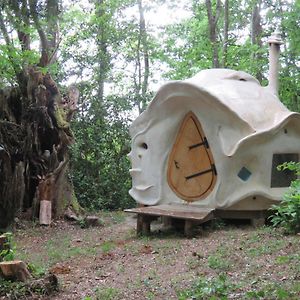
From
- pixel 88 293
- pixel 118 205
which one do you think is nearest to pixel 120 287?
pixel 88 293

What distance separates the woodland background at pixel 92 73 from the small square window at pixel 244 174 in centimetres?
424

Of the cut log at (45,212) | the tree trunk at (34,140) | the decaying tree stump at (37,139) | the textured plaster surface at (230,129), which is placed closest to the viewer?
the textured plaster surface at (230,129)

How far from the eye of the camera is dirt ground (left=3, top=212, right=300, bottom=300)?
5117mm

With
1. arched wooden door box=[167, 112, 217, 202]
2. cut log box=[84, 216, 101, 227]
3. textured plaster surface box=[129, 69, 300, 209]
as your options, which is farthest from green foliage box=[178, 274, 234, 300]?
cut log box=[84, 216, 101, 227]

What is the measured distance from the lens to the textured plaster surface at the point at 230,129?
927 centimetres

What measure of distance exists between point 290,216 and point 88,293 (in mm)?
4028

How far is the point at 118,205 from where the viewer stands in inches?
571

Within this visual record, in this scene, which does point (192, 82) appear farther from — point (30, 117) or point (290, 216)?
point (30, 117)

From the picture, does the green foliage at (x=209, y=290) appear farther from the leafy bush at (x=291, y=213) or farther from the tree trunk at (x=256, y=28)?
the tree trunk at (x=256, y=28)

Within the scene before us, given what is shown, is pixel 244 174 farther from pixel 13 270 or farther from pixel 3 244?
pixel 13 270

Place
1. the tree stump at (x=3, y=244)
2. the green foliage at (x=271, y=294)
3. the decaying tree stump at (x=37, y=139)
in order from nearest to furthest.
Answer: the green foliage at (x=271, y=294)
the tree stump at (x=3, y=244)
the decaying tree stump at (x=37, y=139)

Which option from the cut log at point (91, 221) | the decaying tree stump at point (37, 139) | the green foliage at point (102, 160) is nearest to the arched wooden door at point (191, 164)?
the cut log at point (91, 221)

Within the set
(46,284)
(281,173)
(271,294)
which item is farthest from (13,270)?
(281,173)

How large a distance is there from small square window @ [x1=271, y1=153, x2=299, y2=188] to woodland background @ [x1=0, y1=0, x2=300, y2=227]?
188 inches
